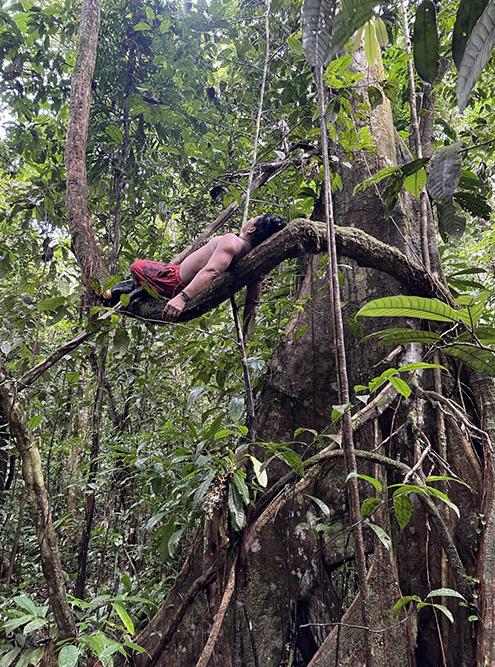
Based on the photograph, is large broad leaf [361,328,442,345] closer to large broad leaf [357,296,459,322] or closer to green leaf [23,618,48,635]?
large broad leaf [357,296,459,322]

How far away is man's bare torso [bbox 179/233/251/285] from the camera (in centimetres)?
220

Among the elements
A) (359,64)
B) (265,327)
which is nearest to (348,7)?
(265,327)

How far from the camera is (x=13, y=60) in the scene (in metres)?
3.20

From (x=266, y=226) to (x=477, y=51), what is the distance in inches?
64.5

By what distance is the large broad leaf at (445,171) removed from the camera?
109cm

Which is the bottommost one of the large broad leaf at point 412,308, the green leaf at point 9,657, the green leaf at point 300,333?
the green leaf at point 9,657

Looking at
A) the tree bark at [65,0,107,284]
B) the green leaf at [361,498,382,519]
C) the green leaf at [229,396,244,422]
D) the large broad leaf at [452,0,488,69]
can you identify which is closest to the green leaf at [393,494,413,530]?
the green leaf at [361,498,382,519]

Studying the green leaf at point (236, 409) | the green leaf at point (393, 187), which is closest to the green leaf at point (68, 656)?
the green leaf at point (236, 409)

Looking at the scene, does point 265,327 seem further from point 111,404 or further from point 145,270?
point 111,404

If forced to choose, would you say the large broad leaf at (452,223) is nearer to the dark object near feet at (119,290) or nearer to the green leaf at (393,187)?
the green leaf at (393,187)

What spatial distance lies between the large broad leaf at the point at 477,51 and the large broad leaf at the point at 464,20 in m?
0.07

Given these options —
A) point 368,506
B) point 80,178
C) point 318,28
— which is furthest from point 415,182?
point 80,178

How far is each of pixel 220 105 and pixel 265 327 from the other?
6.97 ft

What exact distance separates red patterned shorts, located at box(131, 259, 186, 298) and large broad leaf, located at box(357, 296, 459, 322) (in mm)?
1313
